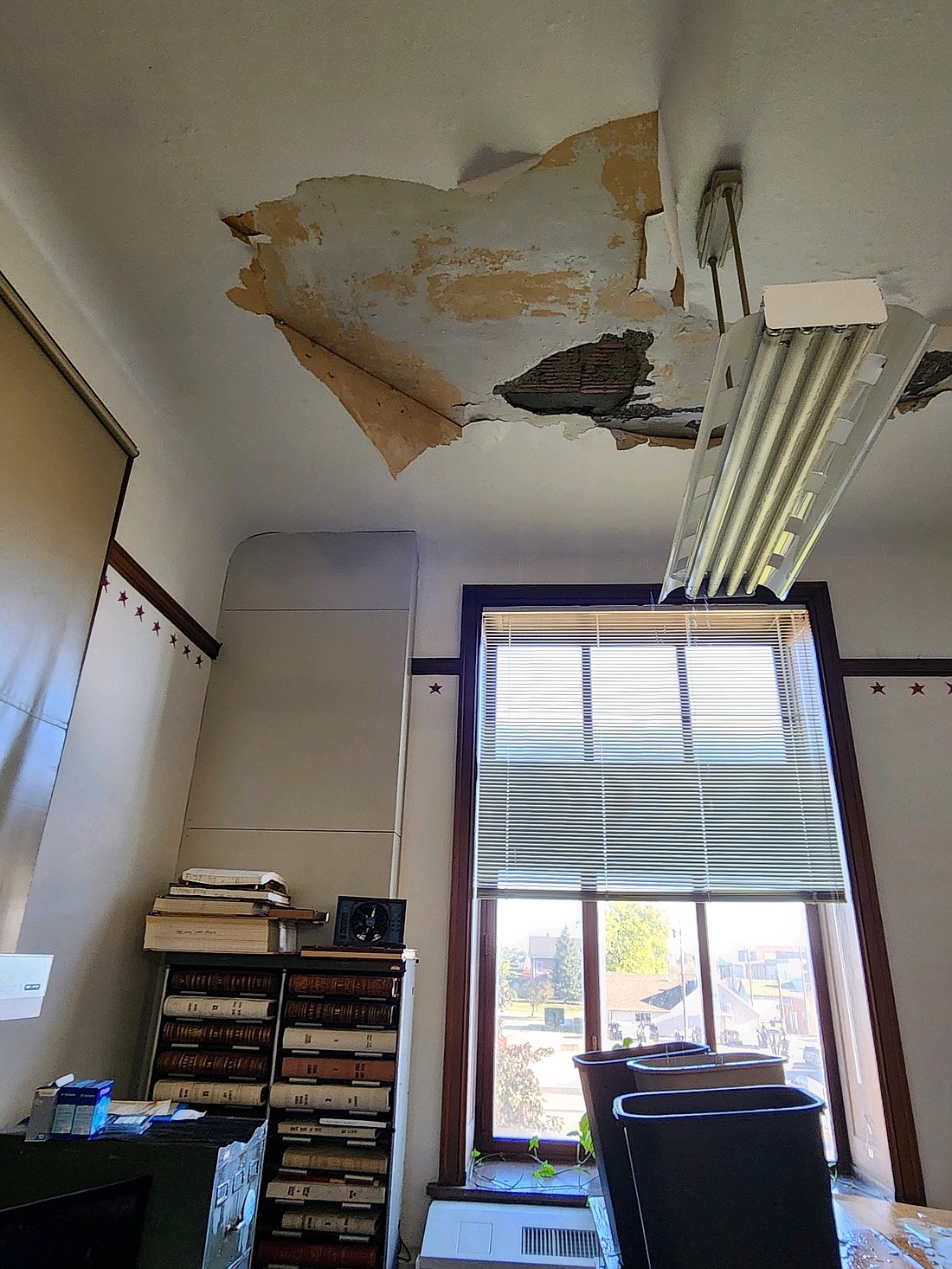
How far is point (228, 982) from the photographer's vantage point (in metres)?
3.04

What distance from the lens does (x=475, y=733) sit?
4.00 m

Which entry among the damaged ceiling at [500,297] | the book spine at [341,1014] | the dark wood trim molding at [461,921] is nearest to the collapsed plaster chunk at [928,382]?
the damaged ceiling at [500,297]

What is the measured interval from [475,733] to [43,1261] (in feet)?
8.54

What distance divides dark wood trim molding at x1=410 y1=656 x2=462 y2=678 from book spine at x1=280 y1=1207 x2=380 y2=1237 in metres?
2.30

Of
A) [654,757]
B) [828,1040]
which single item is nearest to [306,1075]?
[654,757]

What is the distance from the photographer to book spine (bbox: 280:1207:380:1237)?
2.76 m

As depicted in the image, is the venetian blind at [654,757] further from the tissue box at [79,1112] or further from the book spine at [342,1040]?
the tissue box at [79,1112]

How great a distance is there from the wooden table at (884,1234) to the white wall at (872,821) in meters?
1.11

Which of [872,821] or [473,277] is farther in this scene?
[872,821]

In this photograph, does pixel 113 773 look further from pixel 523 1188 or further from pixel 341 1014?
pixel 523 1188

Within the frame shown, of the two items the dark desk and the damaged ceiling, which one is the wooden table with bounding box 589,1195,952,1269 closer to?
the dark desk

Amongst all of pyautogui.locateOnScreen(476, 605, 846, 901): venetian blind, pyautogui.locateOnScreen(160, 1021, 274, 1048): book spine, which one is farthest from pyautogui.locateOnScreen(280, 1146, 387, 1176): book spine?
pyautogui.locateOnScreen(476, 605, 846, 901): venetian blind

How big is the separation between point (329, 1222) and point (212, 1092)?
602mm

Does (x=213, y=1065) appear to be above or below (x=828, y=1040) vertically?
below
